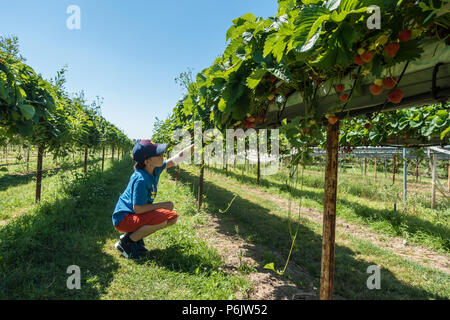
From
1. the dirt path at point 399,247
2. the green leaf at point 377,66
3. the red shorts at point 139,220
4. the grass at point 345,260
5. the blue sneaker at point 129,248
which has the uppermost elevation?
the green leaf at point 377,66

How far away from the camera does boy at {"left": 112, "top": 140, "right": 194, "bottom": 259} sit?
Result: 2.84 m

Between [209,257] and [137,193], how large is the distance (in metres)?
1.36

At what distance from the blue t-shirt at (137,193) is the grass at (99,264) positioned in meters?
0.65

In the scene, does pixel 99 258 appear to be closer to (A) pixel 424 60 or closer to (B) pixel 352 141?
(A) pixel 424 60

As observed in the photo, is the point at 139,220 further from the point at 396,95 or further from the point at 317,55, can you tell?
the point at 396,95

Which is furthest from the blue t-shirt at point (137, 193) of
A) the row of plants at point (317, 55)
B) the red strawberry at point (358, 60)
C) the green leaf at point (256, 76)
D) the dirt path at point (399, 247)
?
the dirt path at point (399, 247)

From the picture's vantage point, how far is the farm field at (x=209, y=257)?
240 centimetres

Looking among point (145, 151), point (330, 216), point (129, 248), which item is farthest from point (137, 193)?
point (330, 216)

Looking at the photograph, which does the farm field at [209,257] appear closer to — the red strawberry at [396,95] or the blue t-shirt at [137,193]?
the blue t-shirt at [137,193]

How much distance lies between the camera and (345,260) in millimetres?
3512

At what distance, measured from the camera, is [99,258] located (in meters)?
2.95

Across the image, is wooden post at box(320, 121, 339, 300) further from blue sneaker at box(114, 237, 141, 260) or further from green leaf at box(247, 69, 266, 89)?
blue sneaker at box(114, 237, 141, 260)

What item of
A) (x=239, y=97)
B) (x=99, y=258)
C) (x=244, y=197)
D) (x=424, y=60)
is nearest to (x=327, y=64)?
(x=424, y=60)

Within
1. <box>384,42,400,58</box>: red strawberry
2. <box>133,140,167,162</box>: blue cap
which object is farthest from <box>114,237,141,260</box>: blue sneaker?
<box>384,42,400,58</box>: red strawberry
